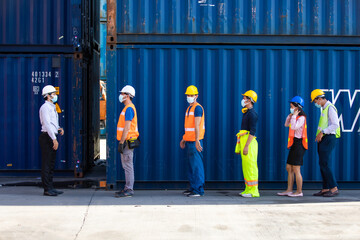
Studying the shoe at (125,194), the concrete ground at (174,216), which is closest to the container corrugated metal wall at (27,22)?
the concrete ground at (174,216)

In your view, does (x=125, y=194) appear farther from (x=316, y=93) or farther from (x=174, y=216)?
(x=316, y=93)

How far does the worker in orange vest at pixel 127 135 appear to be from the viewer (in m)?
7.07

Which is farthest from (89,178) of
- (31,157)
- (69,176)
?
(31,157)

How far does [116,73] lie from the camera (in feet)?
25.5

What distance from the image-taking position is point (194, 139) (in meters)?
7.19

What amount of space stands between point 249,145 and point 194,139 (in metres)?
0.94

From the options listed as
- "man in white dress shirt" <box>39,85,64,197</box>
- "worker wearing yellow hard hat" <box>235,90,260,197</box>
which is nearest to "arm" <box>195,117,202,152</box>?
"worker wearing yellow hard hat" <box>235,90,260,197</box>

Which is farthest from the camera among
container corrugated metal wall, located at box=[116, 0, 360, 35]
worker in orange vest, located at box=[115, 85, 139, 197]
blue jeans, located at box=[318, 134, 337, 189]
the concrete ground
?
container corrugated metal wall, located at box=[116, 0, 360, 35]

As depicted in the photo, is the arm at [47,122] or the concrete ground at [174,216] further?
the arm at [47,122]

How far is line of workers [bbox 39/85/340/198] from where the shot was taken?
282 inches

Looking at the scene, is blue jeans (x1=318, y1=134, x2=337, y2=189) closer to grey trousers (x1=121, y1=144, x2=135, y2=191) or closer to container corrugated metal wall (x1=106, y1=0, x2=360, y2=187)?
container corrugated metal wall (x1=106, y1=0, x2=360, y2=187)

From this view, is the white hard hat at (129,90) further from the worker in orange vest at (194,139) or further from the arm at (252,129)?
the arm at (252,129)

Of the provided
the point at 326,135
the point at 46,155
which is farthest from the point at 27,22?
the point at 326,135

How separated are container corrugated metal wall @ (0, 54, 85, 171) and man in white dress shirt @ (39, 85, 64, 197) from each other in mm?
1924
